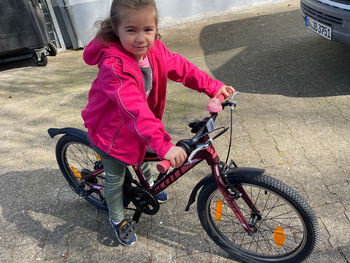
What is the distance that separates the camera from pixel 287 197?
1.89 metres

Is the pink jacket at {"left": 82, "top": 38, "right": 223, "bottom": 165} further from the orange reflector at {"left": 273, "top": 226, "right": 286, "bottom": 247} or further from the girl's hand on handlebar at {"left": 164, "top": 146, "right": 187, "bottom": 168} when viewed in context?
the orange reflector at {"left": 273, "top": 226, "right": 286, "bottom": 247}

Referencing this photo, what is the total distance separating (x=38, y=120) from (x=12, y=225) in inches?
69.0

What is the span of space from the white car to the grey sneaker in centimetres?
301

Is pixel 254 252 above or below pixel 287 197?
below

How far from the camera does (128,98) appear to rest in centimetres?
169

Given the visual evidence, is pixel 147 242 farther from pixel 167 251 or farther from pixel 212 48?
pixel 212 48

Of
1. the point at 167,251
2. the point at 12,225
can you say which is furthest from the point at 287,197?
the point at 12,225

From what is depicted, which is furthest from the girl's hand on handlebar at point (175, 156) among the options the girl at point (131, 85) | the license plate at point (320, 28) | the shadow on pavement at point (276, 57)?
the license plate at point (320, 28)

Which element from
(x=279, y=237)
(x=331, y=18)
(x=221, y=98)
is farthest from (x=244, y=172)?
(x=331, y=18)

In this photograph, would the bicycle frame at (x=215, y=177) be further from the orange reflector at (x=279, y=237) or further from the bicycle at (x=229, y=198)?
the orange reflector at (x=279, y=237)

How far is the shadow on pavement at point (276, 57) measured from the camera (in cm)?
411

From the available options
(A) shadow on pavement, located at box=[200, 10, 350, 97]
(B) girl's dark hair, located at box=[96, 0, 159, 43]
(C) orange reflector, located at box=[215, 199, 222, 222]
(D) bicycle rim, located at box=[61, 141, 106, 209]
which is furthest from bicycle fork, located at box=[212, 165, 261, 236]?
(A) shadow on pavement, located at box=[200, 10, 350, 97]

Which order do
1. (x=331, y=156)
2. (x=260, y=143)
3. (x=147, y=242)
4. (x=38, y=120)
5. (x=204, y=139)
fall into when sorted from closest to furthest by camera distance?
(x=204, y=139) < (x=147, y=242) < (x=331, y=156) < (x=260, y=143) < (x=38, y=120)

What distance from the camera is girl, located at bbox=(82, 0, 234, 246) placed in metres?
1.65
